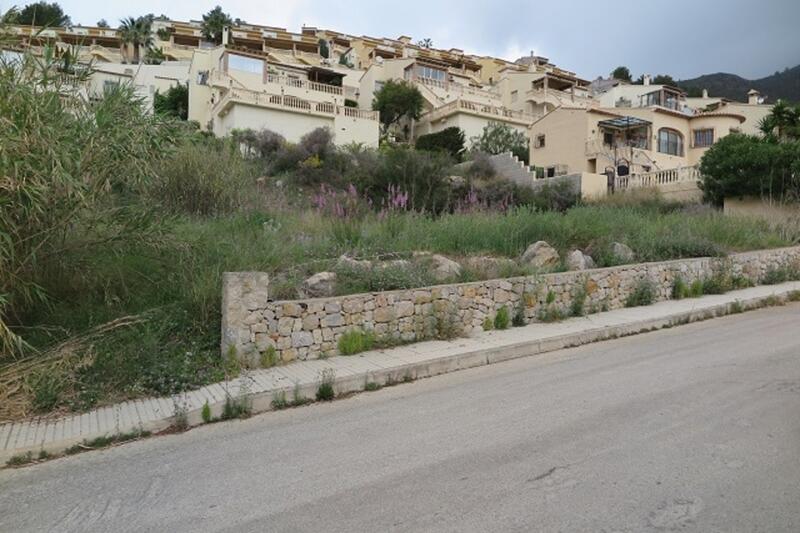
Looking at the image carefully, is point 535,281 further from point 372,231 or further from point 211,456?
point 211,456

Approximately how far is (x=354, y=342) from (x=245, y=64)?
47335 millimetres

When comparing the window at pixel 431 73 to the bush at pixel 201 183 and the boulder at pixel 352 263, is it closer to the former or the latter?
the bush at pixel 201 183

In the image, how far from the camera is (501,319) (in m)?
9.68

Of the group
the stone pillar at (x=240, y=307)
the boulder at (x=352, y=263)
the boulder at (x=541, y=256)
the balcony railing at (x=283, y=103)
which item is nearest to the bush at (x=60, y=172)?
the stone pillar at (x=240, y=307)

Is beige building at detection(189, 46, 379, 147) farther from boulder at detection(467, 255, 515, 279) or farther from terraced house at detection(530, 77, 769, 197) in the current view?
boulder at detection(467, 255, 515, 279)

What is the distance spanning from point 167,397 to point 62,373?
1.25 meters

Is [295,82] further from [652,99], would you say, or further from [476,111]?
[652,99]

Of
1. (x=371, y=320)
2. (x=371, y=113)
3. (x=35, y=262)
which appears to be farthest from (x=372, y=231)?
(x=371, y=113)

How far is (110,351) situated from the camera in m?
6.95

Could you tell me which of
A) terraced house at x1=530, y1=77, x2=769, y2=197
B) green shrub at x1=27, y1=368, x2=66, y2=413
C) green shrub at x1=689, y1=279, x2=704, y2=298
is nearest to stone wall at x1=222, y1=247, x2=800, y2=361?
green shrub at x1=689, y1=279, x2=704, y2=298

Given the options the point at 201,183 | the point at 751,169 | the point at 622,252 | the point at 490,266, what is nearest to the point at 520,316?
the point at 490,266

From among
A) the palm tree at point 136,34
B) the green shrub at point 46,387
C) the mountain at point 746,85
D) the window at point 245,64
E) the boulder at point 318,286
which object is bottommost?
the green shrub at point 46,387

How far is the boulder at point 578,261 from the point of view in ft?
38.3

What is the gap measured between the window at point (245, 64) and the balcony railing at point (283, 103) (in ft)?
17.0
